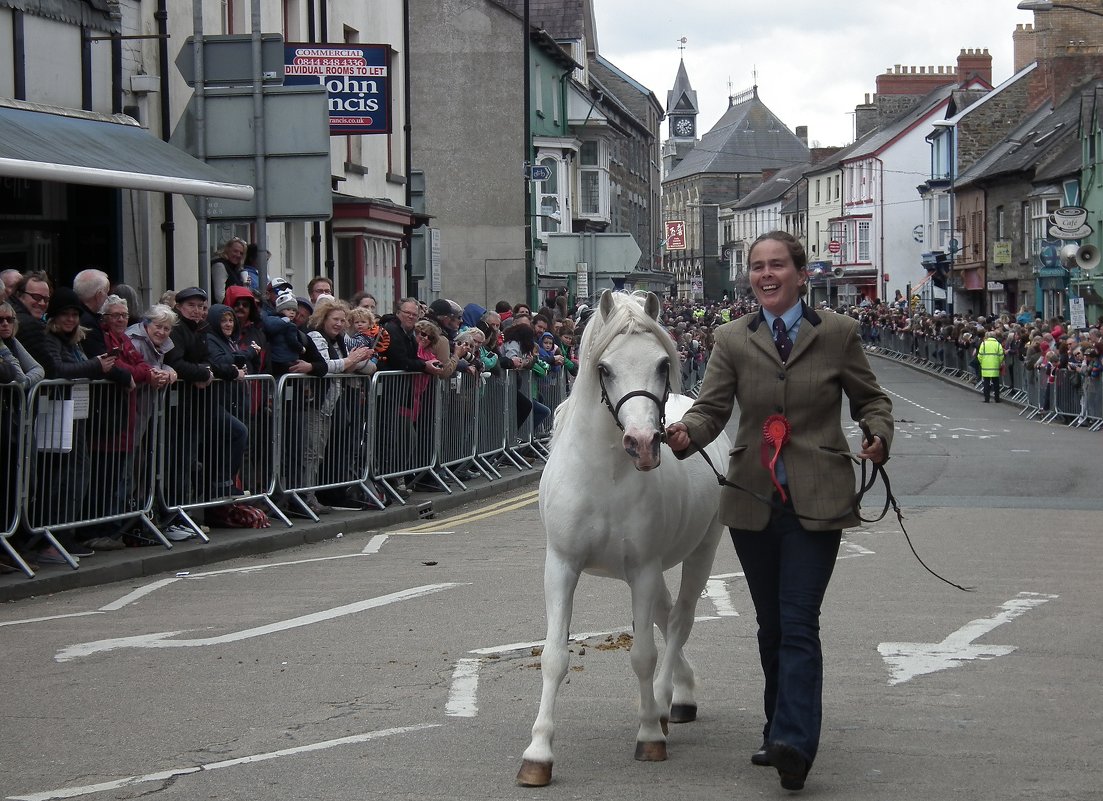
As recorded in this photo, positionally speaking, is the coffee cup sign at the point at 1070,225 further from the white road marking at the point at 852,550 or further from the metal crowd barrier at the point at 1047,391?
the white road marking at the point at 852,550

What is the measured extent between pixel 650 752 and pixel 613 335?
1.63 metres

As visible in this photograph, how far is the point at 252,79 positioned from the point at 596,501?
482 inches

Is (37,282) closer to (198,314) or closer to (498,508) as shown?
(198,314)

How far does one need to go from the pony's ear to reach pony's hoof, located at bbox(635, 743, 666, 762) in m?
1.67

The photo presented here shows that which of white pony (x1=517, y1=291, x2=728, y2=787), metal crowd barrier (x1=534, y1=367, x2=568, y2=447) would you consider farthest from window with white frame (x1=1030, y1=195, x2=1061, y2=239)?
white pony (x1=517, y1=291, x2=728, y2=787)

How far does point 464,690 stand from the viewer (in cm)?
731

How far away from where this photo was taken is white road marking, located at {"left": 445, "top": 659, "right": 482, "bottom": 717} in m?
6.89

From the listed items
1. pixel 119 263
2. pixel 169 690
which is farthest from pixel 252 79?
pixel 169 690

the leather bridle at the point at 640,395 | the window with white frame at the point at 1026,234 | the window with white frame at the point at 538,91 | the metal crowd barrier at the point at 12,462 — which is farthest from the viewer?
the window with white frame at the point at 1026,234

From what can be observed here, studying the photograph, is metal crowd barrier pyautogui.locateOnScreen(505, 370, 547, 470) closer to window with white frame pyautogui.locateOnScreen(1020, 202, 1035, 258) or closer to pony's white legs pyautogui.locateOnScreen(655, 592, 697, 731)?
pony's white legs pyautogui.locateOnScreen(655, 592, 697, 731)

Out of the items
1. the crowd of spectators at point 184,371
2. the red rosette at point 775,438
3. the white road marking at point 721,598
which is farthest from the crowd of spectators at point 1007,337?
the red rosette at point 775,438

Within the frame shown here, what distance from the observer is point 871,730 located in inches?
258

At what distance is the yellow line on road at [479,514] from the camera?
1469 cm

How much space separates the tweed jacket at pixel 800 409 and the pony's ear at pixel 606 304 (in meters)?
0.43
